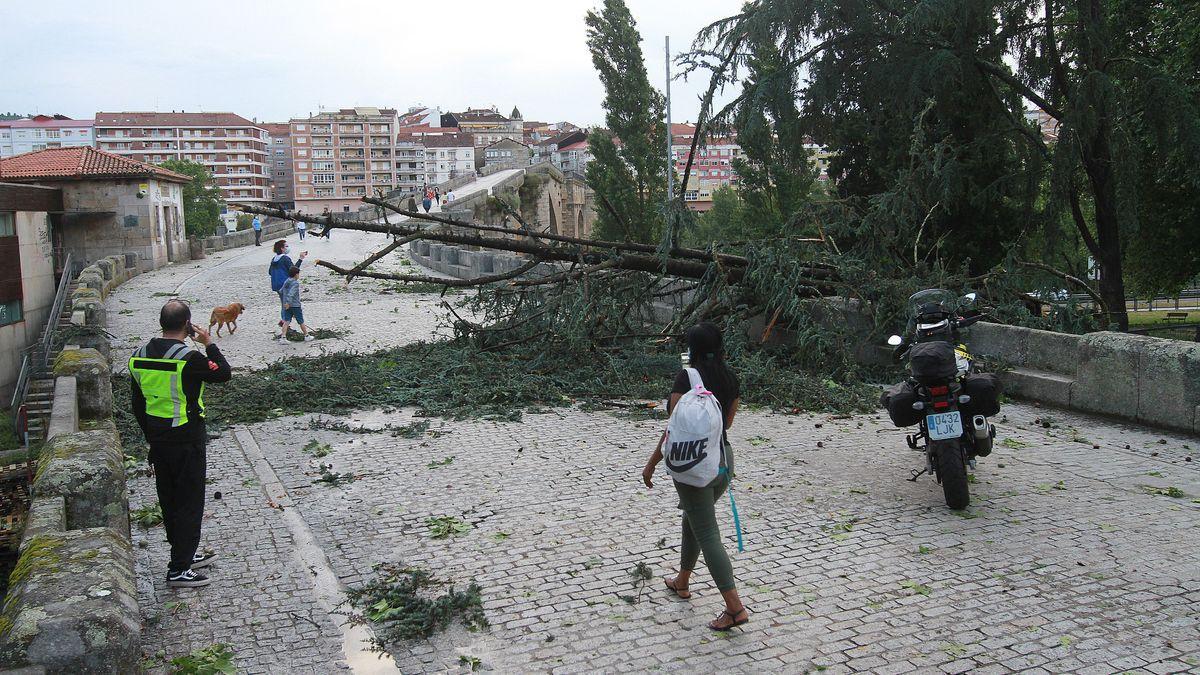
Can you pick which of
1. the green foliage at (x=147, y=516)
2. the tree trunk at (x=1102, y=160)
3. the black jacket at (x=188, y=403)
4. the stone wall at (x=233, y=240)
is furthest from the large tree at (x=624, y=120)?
the black jacket at (x=188, y=403)

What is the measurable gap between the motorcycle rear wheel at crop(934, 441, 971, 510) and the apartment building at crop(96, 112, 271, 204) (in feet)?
586

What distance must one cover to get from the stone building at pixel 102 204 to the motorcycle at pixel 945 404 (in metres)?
37.0

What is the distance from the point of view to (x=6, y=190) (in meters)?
24.1

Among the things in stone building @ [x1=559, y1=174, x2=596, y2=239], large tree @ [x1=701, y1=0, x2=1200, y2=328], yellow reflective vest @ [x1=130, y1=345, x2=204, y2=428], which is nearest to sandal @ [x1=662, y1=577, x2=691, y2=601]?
yellow reflective vest @ [x1=130, y1=345, x2=204, y2=428]

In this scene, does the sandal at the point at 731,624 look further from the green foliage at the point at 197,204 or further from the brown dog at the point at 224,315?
the green foliage at the point at 197,204

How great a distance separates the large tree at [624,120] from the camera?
44969 millimetres

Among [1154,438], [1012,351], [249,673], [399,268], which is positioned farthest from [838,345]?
[399,268]

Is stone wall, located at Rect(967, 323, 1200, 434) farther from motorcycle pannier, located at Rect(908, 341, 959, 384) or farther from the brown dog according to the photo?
the brown dog

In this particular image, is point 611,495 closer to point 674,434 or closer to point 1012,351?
point 674,434

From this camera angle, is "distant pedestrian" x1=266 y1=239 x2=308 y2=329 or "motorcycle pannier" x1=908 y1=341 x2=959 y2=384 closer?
"motorcycle pannier" x1=908 y1=341 x2=959 y2=384

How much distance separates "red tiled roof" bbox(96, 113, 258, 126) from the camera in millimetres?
170625

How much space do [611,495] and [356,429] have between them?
3507 mm

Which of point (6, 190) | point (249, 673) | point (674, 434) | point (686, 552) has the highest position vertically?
point (6, 190)

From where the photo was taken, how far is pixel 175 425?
5.71 metres
